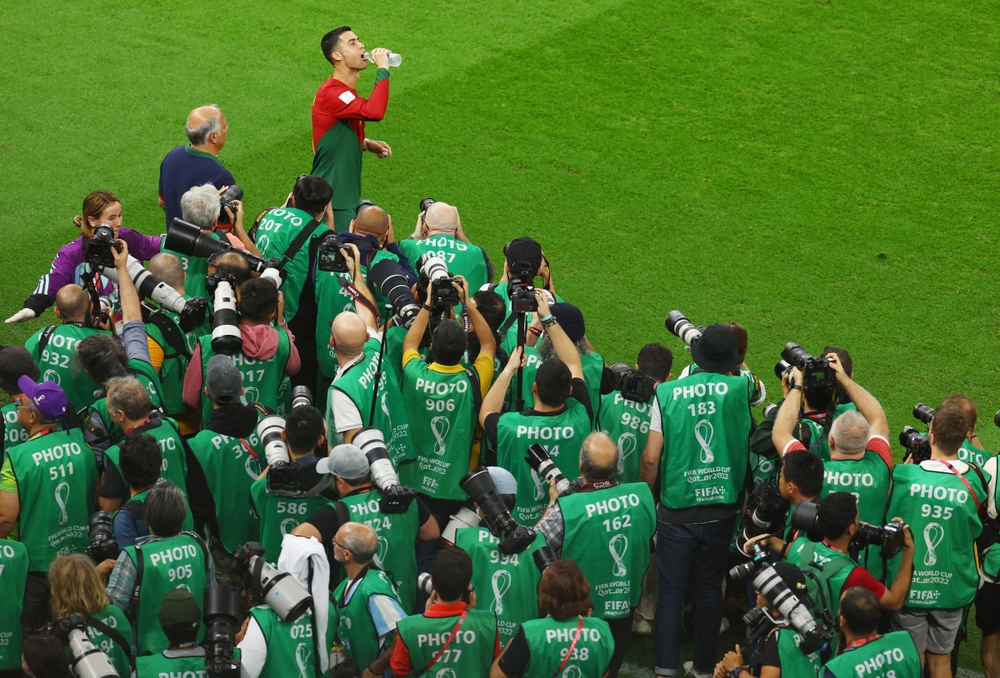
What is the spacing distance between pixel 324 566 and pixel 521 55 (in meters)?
6.89

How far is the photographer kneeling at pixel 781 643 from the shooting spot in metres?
4.05

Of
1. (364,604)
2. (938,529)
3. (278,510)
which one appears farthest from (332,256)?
(938,529)

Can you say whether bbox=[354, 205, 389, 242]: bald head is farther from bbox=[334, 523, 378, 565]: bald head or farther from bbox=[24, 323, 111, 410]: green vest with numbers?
bbox=[334, 523, 378, 565]: bald head

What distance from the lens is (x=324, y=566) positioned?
412 centimetres

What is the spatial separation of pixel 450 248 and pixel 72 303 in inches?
73.9

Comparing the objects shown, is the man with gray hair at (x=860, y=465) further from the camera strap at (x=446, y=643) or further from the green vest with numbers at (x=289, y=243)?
the green vest with numbers at (x=289, y=243)

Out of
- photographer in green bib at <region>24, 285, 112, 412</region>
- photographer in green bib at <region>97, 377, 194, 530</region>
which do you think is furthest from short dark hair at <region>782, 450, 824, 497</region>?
photographer in green bib at <region>24, 285, 112, 412</region>

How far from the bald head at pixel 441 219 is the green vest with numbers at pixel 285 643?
2.76m

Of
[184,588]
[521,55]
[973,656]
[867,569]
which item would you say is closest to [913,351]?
[973,656]

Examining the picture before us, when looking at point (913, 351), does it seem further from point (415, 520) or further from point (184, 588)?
point (184, 588)

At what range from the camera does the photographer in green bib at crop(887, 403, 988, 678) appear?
4.69 metres

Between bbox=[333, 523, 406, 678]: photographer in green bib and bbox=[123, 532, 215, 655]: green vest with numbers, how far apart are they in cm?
50

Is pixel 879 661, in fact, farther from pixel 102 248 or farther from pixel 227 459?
pixel 102 248

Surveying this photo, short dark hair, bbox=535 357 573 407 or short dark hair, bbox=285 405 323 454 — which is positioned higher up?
short dark hair, bbox=535 357 573 407
